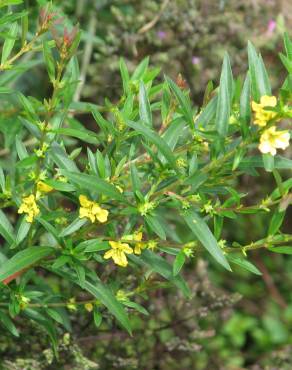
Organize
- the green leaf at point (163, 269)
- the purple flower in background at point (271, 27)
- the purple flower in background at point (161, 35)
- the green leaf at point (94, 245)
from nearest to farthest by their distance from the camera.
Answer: the green leaf at point (94, 245)
the green leaf at point (163, 269)
the purple flower in background at point (161, 35)
the purple flower in background at point (271, 27)

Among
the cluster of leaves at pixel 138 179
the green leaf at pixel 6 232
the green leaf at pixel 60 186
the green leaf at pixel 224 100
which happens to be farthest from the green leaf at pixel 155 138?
the green leaf at pixel 6 232

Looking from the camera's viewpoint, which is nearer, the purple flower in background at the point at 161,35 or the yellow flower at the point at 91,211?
the yellow flower at the point at 91,211

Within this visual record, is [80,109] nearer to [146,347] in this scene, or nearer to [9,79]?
[9,79]

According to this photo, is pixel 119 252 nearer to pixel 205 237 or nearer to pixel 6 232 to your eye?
pixel 205 237

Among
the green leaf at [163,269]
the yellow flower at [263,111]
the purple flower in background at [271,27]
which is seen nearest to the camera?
the yellow flower at [263,111]

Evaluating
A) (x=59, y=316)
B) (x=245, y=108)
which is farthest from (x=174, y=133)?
(x=59, y=316)

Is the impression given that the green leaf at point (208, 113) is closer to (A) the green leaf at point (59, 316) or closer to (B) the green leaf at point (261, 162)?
(B) the green leaf at point (261, 162)
